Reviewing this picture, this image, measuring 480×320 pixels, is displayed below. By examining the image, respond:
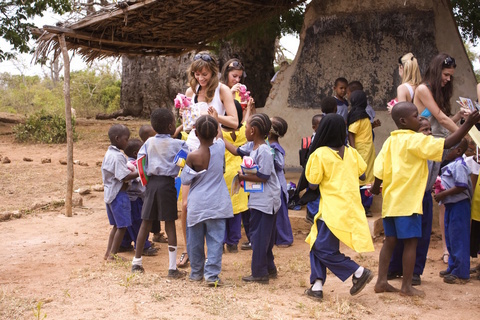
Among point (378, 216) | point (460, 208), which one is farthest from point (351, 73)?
point (460, 208)

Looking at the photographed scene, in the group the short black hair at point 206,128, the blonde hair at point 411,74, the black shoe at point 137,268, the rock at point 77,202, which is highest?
the blonde hair at point 411,74

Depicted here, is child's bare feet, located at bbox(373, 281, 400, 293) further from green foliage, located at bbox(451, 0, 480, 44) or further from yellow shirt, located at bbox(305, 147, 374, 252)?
green foliage, located at bbox(451, 0, 480, 44)

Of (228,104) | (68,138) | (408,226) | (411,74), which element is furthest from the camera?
(68,138)

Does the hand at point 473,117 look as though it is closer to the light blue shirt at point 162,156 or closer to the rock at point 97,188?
the light blue shirt at point 162,156

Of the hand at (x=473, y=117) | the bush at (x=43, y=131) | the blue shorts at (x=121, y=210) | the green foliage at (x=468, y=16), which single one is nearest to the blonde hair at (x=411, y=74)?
the hand at (x=473, y=117)

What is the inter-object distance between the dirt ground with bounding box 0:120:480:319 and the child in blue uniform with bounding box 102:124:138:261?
15.1 inches

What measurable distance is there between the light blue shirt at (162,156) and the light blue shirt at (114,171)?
1.83 ft

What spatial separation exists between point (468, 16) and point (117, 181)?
6.88 meters

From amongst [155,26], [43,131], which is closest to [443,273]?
[155,26]

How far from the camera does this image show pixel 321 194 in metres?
4.50

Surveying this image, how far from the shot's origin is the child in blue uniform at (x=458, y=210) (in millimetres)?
4871

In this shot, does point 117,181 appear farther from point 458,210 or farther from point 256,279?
point 458,210

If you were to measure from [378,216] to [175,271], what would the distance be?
103 inches

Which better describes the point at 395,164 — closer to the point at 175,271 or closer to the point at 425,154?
the point at 425,154
